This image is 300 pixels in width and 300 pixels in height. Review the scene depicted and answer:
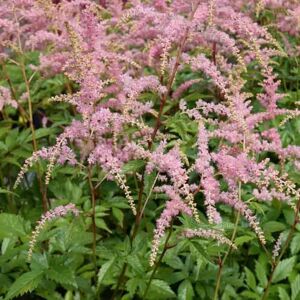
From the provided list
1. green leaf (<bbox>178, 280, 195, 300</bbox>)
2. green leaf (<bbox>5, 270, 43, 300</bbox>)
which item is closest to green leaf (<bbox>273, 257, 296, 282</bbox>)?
green leaf (<bbox>178, 280, 195, 300</bbox>)

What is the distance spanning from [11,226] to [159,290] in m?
1.18

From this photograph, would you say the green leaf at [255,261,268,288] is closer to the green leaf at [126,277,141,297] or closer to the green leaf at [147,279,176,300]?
the green leaf at [147,279,176,300]

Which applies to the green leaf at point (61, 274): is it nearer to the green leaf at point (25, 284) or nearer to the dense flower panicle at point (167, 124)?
the green leaf at point (25, 284)

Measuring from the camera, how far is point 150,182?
358 cm

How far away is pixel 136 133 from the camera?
429cm

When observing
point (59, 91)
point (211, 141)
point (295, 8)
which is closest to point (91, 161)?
point (211, 141)

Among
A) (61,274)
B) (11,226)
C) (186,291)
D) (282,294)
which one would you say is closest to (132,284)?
(186,291)

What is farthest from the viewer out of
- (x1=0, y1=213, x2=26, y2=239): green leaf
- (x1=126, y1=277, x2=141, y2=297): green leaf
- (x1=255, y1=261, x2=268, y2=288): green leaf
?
(x1=255, y1=261, x2=268, y2=288): green leaf

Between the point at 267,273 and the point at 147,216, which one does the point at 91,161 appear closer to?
the point at 147,216

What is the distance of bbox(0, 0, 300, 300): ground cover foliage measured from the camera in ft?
10.9

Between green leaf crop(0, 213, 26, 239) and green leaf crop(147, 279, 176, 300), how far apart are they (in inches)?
39.9

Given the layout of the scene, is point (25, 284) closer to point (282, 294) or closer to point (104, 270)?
point (104, 270)

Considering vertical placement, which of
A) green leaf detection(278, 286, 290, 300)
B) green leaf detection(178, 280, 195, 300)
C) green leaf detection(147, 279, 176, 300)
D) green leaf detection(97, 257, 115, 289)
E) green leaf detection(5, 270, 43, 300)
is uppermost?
green leaf detection(97, 257, 115, 289)

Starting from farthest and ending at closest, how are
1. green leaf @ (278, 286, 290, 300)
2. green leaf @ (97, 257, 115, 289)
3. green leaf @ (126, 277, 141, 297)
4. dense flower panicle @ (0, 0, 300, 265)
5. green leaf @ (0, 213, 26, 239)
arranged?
green leaf @ (278, 286, 290, 300) → green leaf @ (0, 213, 26, 239) → green leaf @ (126, 277, 141, 297) → green leaf @ (97, 257, 115, 289) → dense flower panicle @ (0, 0, 300, 265)
